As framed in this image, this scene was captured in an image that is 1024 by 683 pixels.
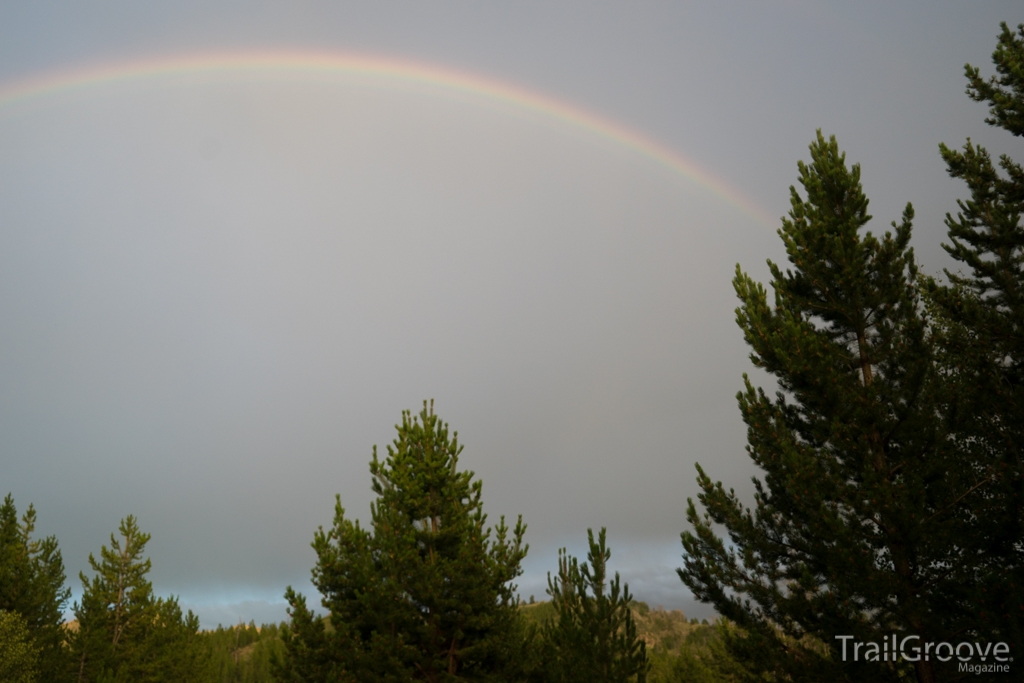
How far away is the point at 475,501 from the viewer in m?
19.8

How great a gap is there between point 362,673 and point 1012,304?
1817 centimetres

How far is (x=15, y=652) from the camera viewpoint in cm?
2967

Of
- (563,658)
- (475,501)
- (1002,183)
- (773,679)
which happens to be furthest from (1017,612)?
(475,501)

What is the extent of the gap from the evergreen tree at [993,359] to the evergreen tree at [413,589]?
38.1 ft

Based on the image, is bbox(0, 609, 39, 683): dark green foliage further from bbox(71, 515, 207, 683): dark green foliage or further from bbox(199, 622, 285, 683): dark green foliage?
bbox(199, 622, 285, 683): dark green foliage

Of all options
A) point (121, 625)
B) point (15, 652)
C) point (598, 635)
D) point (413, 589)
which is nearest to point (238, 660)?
point (121, 625)

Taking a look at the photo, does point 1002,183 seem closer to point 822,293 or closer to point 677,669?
point 822,293

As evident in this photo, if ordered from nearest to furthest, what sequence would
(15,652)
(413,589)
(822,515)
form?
(822,515) → (413,589) → (15,652)

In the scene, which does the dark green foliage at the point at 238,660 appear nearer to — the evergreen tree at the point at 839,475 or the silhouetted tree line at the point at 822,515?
the silhouetted tree line at the point at 822,515

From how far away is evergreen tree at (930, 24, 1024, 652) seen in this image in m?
11.6

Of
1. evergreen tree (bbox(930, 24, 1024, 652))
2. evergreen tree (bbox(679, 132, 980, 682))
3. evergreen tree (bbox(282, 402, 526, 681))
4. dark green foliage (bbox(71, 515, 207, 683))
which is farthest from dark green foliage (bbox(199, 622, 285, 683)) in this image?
evergreen tree (bbox(930, 24, 1024, 652))

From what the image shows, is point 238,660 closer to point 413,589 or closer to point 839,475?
point 413,589

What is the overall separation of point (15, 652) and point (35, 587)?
593 centimetres

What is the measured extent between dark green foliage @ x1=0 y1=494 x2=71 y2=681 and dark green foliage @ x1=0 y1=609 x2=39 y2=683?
1701 mm
